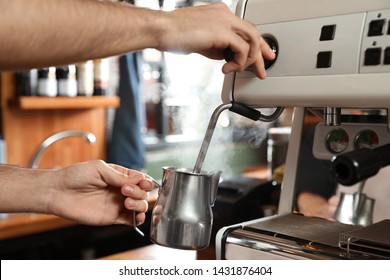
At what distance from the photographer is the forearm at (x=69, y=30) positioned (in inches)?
22.4

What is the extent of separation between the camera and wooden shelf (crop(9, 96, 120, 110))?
2.25 m

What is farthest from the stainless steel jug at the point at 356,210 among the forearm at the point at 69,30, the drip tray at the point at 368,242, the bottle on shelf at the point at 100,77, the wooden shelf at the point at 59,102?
the bottle on shelf at the point at 100,77

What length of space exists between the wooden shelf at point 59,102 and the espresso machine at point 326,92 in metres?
1.65

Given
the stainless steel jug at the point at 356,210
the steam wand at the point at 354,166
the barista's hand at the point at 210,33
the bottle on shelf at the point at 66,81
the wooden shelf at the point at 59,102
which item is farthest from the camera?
the bottle on shelf at the point at 66,81

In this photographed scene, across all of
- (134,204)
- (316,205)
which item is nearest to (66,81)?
(316,205)

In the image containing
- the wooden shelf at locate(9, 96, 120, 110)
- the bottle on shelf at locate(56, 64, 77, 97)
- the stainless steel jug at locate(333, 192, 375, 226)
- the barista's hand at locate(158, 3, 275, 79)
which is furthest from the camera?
the bottle on shelf at locate(56, 64, 77, 97)

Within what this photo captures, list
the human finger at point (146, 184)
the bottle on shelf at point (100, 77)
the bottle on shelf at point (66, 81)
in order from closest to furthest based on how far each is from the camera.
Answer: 1. the human finger at point (146, 184)
2. the bottle on shelf at point (66, 81)
3. the bottle on shelf at point (100, 77)

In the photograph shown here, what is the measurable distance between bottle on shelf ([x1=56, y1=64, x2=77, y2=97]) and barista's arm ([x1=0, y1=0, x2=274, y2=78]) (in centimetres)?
176

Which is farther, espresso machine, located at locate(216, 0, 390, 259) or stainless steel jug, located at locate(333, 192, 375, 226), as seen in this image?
stainless steel jug, located at locate(333, 192, 375, 226)

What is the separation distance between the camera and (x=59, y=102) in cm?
236

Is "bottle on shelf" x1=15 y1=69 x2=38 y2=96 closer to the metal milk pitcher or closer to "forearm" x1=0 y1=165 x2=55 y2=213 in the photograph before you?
"forearm" x1=0 y1=165 x2=55 y2=213

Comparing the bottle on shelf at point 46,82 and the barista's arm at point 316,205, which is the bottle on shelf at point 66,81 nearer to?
the bottle on shelf at point 46,82

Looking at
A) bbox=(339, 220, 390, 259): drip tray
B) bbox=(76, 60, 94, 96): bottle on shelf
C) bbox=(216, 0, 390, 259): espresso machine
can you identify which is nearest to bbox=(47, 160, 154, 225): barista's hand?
bbox=(216, 0, 390, 259): espresso machine

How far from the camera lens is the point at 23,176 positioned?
33.8 inches
